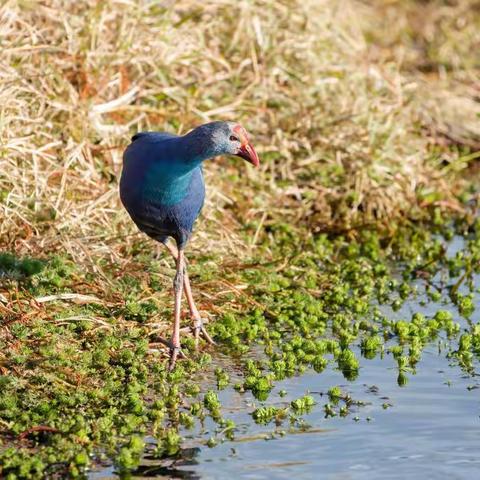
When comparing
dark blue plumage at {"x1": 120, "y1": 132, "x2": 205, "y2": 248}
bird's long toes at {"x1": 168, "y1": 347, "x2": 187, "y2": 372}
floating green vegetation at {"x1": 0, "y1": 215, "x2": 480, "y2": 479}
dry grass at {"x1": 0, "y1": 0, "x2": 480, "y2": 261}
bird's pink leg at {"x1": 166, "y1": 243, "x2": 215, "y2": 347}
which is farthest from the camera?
dry grass at {"x1": 0, "y1": 0, "x2": 480, "y2": 261}

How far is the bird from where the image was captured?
16.4 feet

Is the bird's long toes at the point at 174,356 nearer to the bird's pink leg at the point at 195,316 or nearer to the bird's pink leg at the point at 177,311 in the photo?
the bird's pink leg at the point at 177,311

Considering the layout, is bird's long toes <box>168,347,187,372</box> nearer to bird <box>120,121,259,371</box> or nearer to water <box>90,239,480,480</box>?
bird <box>120,121,259,371</box>

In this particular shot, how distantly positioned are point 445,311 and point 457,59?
4907 millimetres

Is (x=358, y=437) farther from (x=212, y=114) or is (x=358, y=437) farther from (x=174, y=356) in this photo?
(x=212, y=114)

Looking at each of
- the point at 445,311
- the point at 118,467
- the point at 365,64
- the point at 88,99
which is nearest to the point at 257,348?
the point at 445,311

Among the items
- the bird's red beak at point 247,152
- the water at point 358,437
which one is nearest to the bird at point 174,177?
the bird's red beak at point 247,152

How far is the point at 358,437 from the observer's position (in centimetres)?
455

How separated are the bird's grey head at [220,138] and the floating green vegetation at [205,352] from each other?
0.97 m

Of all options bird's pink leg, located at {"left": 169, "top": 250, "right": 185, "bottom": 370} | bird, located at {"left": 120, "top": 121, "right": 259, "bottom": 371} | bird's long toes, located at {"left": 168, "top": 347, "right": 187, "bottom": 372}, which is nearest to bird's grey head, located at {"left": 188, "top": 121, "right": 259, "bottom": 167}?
bird, located at {"left": 120, "top": 121, "right": 259, "bottom": 371}

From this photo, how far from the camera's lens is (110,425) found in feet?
14.7

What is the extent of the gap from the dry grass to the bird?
30.5 inches

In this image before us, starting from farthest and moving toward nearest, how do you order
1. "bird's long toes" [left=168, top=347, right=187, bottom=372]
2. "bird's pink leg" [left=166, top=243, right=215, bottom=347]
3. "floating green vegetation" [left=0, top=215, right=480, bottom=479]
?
1. "bird's pink leg" [left=166, top=243, right=215, bottom=347]
2. "bird's long toes" [left=168, top=347, right=187, bottom=372]
3. "floating green vegetation" [left=0, top=215, right=480, bottom=479]

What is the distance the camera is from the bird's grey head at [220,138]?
195 inches
